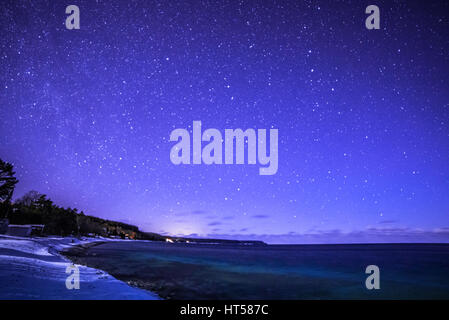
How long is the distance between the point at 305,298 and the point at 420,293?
12.4m

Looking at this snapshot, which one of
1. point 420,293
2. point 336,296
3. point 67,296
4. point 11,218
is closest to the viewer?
point 67,296

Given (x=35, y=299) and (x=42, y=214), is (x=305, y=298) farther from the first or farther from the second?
(x=42, y=214)

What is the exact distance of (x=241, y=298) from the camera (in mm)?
13422

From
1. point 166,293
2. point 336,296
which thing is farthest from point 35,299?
point 336,296

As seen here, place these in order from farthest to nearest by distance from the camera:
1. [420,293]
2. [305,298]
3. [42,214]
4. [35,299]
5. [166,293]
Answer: [42,214] < [420,293] < [305,298] < [166,293] < [35,299]

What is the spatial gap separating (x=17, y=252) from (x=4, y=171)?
42712 millimetres

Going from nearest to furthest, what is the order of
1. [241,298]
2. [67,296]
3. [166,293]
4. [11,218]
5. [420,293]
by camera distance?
[67,296] < [166,293] < [241,298] < [420,293] < [11,218]
